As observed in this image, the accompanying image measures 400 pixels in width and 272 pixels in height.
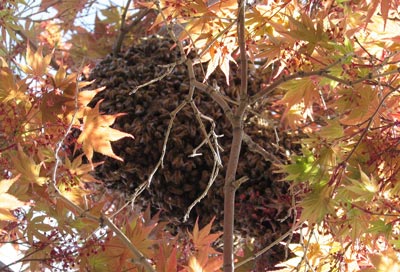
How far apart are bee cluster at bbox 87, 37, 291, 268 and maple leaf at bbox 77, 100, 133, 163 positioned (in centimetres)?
31

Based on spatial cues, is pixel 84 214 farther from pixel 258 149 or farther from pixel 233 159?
pixel 258 149

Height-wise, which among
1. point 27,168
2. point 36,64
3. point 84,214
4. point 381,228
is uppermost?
A: point 36,64

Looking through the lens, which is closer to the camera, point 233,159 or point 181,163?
point 233,159

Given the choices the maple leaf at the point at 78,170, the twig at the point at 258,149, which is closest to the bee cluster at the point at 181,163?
the twig at the point at 258,149

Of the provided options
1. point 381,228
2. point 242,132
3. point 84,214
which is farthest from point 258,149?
point 84,214

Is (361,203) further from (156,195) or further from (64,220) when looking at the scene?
(64,220)

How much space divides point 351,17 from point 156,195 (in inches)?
26.3

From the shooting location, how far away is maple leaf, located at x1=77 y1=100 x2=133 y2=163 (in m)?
1.33

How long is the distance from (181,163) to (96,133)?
0.34 metres

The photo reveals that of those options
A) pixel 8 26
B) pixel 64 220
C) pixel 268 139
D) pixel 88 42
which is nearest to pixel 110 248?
pixel 64 220

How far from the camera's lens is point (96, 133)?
1350 millimetres

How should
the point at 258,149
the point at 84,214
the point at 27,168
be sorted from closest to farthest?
1. the point at 84,214
2. the point at 27,168
3. the point at 258,149

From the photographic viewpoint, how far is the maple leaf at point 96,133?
1.33m

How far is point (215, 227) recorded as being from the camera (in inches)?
65.4
